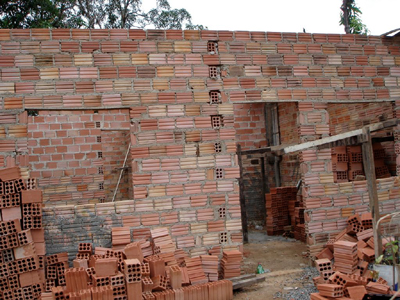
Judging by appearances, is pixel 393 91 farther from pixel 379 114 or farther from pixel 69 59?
pixel 69 59

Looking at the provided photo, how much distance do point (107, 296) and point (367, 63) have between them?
19.4ft

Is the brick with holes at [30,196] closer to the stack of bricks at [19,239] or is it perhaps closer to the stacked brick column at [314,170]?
the stack of bricks at [19,239]

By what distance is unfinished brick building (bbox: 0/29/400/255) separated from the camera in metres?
5.75

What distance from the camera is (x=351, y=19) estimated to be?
15539mm

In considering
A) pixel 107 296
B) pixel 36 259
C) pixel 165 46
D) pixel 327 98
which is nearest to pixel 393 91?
pixel 327 98

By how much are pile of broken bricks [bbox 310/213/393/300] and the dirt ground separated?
555 mm

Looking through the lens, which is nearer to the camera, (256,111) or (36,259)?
(36,259)

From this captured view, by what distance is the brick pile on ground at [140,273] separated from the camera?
4.95 metres

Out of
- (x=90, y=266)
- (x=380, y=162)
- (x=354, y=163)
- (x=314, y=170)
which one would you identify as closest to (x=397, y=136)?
(x=380, y=162)

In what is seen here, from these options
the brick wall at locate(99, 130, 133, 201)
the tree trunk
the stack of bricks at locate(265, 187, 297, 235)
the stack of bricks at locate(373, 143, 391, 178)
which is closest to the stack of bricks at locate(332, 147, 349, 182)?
the stack of bricks at locate(373, 143, 391, 178)

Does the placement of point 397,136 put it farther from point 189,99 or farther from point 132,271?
point 132,271

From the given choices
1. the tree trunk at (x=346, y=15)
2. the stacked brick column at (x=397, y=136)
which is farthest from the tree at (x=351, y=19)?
the stacked brick column at (x=397, y=136)

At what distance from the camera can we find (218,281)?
5.65 meters

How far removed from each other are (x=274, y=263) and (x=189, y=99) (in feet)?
11.4
